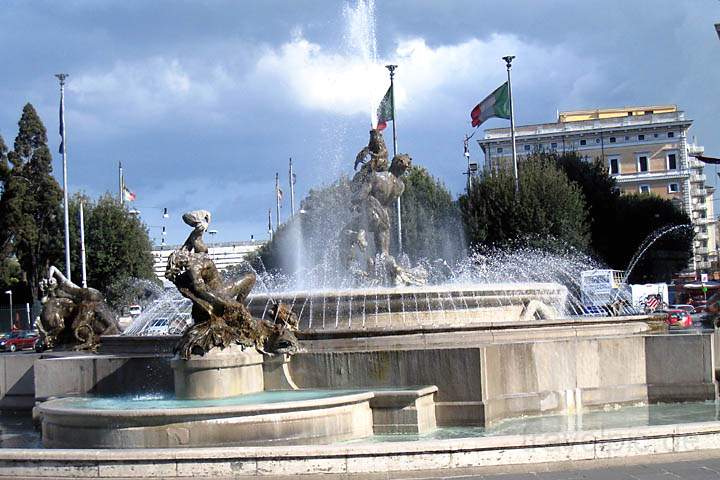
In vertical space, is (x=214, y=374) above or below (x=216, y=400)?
above

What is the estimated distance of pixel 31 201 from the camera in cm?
5484

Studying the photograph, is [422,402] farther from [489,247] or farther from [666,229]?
[666,229]

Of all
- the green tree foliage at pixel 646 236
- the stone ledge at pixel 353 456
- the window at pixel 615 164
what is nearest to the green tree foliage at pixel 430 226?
the green tree foliage at pixel 646 236

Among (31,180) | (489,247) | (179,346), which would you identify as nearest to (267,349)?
(179,346)

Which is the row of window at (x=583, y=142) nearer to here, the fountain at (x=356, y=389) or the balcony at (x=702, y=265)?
the balcony at (x=702, y=265)

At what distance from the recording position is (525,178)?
150 feet

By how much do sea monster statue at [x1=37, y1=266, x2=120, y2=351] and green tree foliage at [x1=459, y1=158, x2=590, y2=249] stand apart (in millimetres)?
29688

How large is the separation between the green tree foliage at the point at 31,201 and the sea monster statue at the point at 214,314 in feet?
151

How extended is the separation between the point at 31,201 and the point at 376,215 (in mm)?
42231

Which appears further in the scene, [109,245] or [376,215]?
[109,245]

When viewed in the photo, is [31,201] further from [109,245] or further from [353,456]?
[353,456]

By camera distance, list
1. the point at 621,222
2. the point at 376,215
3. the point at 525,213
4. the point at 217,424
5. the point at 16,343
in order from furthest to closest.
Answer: the point at 621,222 → the point at 16,343 → the point at 525,213 → the point at 376,215 → the point at 217,424

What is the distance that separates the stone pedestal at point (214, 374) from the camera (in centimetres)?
1063

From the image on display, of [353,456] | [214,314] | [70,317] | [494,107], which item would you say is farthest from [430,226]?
[353,456]
